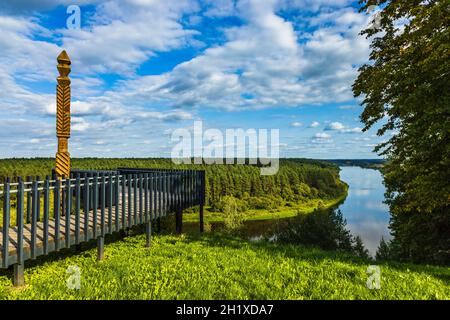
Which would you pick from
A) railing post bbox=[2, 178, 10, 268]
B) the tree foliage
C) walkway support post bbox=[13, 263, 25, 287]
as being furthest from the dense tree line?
railing post bbox=[2, 178, 10, 268]

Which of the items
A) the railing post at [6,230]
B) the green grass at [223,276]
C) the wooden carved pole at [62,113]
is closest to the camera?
the green grass at [223,276]

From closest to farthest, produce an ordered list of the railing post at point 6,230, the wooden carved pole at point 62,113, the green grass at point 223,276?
the green grass at point 223,276 < the railing post at point 6,230 < the wooden carved pole at point 62,113

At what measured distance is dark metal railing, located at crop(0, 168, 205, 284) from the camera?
630 cm

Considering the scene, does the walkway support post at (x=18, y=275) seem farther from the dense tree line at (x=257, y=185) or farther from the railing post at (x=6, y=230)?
the dense tree line at (x=257, y=185)

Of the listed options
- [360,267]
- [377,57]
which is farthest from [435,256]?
[377,57]

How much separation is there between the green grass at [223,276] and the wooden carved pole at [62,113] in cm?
283

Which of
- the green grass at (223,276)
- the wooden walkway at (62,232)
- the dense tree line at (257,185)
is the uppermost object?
the wooden walkway at (62,232)

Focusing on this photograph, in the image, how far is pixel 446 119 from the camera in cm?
963

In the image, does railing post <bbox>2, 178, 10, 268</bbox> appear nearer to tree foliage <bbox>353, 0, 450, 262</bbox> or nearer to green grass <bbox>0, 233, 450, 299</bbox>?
green grass <bbox>0, 233, 450, 299</bbox>

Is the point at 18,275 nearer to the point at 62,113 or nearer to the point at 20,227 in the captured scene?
the point at 20,227

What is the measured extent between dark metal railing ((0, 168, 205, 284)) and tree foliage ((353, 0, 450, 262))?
28.4ft

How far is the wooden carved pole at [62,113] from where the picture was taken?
381 inches

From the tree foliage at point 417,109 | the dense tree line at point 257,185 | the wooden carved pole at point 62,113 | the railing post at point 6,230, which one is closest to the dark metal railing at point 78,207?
the railing post at point 6,230
